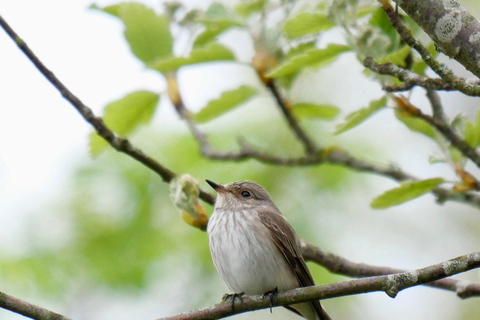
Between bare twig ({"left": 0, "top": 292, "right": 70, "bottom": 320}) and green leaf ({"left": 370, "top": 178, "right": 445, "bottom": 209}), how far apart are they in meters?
1.88

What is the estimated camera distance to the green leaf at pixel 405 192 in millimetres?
3570

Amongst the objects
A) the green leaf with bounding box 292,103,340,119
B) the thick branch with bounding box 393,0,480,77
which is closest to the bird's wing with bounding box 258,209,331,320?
the green leaf with bounding box 292,103,340,119

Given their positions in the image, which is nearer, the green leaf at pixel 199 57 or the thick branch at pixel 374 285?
the thick branch at pixel 374 285

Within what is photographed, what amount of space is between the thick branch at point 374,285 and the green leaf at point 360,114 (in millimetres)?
996

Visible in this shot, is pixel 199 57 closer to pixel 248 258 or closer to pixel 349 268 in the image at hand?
pixel 248 258

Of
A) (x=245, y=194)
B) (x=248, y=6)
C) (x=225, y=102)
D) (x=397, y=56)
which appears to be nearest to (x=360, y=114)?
(x=397, y=56)

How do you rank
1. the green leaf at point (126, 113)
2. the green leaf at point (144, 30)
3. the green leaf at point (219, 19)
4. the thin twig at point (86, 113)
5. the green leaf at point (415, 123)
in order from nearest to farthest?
the thin twig at point (86, 113), the green leaf at point (415, 123), the green leaf at point (219, 19), the green leaf at point (126, 113), the green leaf at point (144, 30)

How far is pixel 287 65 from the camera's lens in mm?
3576

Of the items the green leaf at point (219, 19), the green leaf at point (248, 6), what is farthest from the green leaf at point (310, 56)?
the green leaf at point (248, 6)

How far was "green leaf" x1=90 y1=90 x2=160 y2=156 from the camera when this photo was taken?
4.45 m

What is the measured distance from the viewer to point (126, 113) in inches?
178

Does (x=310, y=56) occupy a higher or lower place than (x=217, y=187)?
lower

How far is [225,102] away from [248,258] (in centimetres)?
117

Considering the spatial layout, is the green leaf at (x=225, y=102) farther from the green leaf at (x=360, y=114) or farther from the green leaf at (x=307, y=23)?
the green leaf at (x=360, y=114)
